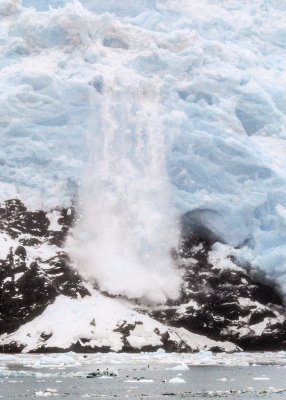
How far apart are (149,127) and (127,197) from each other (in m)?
8.38

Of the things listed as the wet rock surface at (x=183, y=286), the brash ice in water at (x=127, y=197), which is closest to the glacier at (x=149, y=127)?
the brash ice in water at (x=127, y=197)

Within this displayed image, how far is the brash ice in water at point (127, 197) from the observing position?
8412 centimetres

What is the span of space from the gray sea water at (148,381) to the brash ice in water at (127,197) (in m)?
24.3

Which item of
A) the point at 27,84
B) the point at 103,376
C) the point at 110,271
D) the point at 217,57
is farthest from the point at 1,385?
the point at 217,57

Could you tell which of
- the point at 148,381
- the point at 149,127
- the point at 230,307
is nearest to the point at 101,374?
the point at 148,381

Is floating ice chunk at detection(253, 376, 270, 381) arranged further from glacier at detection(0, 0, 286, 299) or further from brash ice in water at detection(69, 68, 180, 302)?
brash ice in water at detection(69, 68, 180, 302)

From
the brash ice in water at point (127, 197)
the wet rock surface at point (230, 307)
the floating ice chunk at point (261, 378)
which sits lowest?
the floating ice chunk at point (261, 378)

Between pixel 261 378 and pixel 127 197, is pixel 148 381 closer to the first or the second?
pixel 261 378

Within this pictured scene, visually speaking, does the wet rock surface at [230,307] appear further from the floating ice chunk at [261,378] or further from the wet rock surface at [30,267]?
the floating ice chunk at [261,378]

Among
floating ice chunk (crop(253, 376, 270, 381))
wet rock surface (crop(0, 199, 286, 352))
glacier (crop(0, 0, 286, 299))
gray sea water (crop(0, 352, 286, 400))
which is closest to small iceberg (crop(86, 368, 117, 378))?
gray sea water (crop(0, 352, 286, 400))

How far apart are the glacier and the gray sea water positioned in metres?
24.8

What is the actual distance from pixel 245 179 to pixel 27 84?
87.7 ft

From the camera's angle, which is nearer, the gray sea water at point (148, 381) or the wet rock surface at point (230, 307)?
the gray sea water at point (148, 381)

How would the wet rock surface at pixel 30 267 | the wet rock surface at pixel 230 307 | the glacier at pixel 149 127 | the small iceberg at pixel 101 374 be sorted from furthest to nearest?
the wet rock surface at pixel 230 307, the wet rock surface at pixel 30 267, the glacier at pixel 149 127, the small iceberg at pixel 101 374
